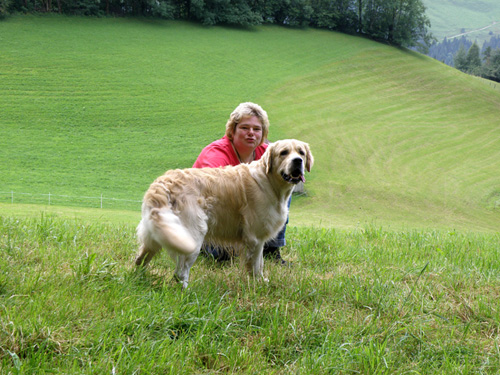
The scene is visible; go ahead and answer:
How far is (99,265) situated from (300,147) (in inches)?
100

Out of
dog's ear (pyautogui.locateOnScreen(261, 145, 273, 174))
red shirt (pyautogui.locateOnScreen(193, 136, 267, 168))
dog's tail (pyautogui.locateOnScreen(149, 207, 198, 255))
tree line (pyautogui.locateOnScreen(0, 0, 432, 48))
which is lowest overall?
dog's tail (pyautogui.locateOnScreen(149, 207, 198, 255))

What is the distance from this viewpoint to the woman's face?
5.78m

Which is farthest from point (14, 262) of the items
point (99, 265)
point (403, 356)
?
point (403, 356)

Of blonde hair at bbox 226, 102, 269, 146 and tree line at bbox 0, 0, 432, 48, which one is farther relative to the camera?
tree line at bbox 0, 0, 432, 48

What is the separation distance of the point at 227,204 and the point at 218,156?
3.36ft

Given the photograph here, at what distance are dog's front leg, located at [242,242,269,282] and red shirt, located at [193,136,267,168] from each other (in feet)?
3.65

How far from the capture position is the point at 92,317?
3.08 metres

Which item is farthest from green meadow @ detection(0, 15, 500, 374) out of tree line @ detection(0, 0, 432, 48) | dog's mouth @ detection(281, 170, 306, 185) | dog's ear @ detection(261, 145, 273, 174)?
tree line @ detection(0, 0, 432, 48)

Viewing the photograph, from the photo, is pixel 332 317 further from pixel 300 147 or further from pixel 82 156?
pixel 82 156

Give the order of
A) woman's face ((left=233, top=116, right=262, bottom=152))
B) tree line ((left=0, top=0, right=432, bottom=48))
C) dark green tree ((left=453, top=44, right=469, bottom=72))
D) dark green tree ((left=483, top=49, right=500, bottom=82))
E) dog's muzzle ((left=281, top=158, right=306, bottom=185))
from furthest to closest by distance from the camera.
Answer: dark green tree ((left=453, top=44, right=469, bottom=72)) < dark green tree ((left=483, top=49, right=500, bottom=82)) < tree line ((left=0, top=0, right=432, bottom=48)) < woman's face ((left=233, top=116, right=262, bottom=152)) < dog's muzzle ((left=281, top=158, right=306, bottom=185))

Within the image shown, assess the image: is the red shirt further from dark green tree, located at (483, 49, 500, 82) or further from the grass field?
dark green tree, located at (483, 49, 500, 82)

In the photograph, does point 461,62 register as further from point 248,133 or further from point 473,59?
point 248,133

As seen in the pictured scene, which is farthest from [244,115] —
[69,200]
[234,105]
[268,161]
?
[234,105]

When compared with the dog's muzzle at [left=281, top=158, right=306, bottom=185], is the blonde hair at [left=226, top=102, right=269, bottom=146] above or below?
above
